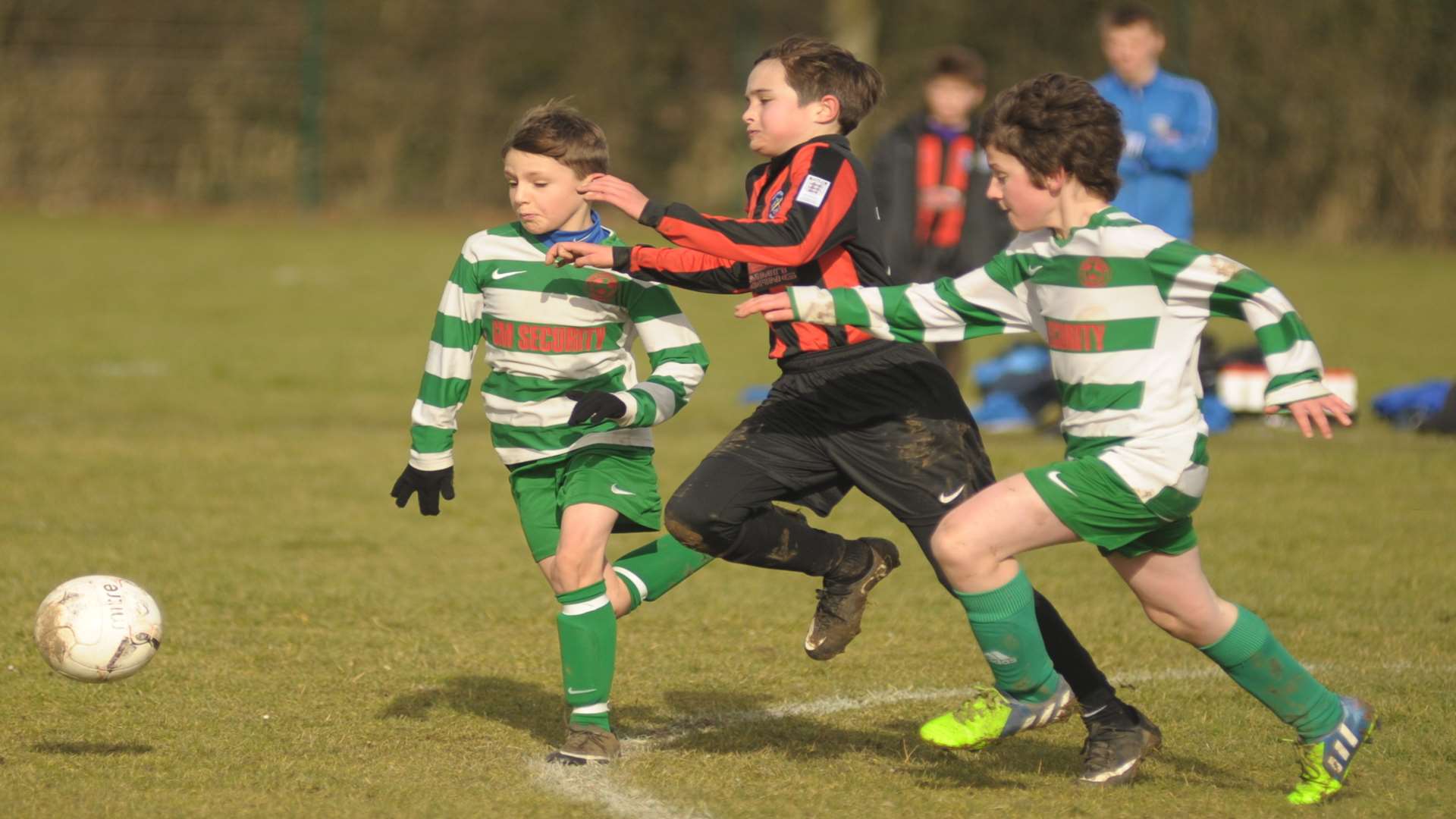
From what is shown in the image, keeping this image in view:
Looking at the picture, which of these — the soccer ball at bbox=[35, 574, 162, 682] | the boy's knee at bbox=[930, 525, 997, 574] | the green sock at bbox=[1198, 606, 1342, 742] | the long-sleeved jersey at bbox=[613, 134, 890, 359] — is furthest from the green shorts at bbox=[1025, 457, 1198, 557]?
the soccer ball at bbox=[35, 574, 162, 682]

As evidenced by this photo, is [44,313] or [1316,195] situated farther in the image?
[1316,195]

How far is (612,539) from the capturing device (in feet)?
26.2

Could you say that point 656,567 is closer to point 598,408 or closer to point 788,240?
point 598,408

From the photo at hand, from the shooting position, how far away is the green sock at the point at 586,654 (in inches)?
177

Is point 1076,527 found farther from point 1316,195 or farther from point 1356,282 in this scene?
point 1316,195

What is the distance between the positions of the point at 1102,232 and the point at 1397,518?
14.3 ft

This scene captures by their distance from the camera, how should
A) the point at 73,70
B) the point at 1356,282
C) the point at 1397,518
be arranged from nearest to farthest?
the point at 1397,518, the point at 1356,282, the point at 73,70

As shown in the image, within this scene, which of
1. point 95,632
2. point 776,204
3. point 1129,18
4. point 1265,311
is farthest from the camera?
point 1129,18

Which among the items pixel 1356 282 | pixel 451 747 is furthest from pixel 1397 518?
pixel 1356 282

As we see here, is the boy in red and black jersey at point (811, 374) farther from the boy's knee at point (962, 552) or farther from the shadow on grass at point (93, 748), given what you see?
the shadow on grass at point (93, 748)

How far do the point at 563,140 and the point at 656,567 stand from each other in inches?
48.0

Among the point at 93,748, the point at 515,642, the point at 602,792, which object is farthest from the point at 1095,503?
the point at 93,748

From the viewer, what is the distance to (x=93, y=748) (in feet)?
14.8

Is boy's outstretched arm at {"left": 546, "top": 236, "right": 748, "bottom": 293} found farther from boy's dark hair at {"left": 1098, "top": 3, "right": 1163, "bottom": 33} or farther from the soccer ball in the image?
boy's dark hair at {"left": 1098, "top": 3, "right": 1163, "bottom": 33}
